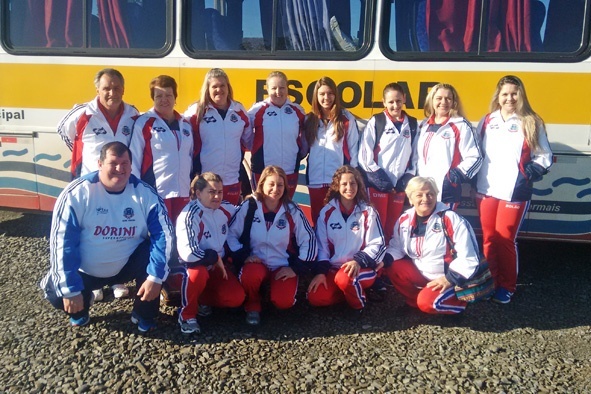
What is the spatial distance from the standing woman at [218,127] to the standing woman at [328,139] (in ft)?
1.96

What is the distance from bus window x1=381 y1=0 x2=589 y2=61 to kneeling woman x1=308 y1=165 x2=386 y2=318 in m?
1.50

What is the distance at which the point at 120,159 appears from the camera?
342 centimetres

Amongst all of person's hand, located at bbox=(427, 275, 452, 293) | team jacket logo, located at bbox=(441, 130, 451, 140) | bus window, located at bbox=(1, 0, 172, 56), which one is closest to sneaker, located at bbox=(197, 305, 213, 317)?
person's hand, located at bbox=(427, 275, 452, 293)

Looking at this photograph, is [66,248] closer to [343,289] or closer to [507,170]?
[343,289]

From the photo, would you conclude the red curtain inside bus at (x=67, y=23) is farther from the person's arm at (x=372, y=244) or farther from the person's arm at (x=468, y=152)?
the person's arm at (x=468, y=152)

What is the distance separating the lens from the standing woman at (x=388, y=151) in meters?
4.29

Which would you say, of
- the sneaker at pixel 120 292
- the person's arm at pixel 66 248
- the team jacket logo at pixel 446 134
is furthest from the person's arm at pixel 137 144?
the team jacket logo at pixel 446 134

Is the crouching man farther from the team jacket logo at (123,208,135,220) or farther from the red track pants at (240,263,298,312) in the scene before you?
the red track pants at (240,263,298,312)

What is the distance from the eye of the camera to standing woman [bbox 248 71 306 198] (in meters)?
4.44

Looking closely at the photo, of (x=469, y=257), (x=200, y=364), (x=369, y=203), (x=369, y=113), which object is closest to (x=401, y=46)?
(x=369, y=113)

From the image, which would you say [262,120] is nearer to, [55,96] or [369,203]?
[369,203]

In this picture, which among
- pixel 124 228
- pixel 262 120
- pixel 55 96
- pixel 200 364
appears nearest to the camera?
pixel 200 364

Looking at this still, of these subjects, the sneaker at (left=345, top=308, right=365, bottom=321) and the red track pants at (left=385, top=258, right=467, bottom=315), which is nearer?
the red track pants at (left=385, top=258, right=467, bottom=315)

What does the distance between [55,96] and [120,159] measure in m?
2.28
